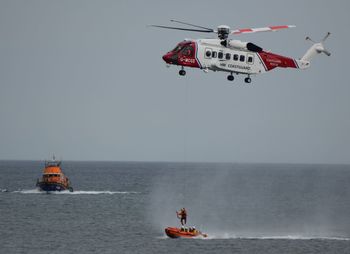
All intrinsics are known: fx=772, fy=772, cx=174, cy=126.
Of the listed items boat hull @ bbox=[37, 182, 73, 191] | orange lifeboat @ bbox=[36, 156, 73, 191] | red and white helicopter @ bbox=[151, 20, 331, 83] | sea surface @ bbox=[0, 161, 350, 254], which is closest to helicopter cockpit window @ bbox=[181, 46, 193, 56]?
red and white helicopter @ bbox=[151, 20, 331, 83]

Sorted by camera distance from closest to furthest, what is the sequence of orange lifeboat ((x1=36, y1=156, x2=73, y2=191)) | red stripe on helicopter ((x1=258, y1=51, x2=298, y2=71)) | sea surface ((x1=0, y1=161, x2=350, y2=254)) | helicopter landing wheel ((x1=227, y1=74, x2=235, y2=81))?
helicopter landing wheel ((x1=227, y1=74, x2=235, y2=81)) → red stripe on helicopter ((x1=258, y1=51, x2=298, y2=71)) → sea surface ((x1=0, y1=161, x2=350, y2=254)) → orange lifeboat ((x1=36, y1=156, x2=73, y2=191))

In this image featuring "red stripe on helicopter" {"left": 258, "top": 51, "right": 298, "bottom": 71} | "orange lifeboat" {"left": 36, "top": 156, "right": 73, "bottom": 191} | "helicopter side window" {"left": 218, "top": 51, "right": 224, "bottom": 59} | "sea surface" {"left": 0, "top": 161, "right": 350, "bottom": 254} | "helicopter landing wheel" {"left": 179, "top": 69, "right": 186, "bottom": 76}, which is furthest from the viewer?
"orange lifeboat" {"left": 36, "top": 156, "right": 73, "bottom": 191}

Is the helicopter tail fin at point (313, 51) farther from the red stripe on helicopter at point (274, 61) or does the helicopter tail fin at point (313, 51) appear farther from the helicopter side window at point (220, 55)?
the helicopter side window at point (220, 55)

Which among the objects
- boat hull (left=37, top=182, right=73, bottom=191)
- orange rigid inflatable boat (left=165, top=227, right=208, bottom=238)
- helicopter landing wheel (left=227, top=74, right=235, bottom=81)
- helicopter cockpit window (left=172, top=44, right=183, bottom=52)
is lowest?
orange rigid inflatable boat (left=165, top=227, right=208, bottom=238)

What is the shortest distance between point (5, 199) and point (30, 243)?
57042mm

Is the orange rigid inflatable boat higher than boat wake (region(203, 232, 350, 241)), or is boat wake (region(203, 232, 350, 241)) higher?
the orange rigid inflatable boat

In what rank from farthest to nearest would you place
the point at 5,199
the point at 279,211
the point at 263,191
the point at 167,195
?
the point at 263,191 → the point at 167,195 → the point at 5,199 → the point at 279,211

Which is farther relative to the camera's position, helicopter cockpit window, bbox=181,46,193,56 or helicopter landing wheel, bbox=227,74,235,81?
helicopter cockpit window, bbox=181,46,193,56

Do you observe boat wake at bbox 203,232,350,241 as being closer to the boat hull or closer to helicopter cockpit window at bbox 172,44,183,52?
helicopter cockpit window at bbox 172,44,183,52

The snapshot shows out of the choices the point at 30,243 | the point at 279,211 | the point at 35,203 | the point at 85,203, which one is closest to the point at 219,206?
the point at 279,211

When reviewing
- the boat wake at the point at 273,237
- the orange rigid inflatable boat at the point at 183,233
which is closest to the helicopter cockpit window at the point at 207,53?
the orange rigid inflatable boat at the point at 183,233

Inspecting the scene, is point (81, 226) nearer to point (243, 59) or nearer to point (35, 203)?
point (35, 203)

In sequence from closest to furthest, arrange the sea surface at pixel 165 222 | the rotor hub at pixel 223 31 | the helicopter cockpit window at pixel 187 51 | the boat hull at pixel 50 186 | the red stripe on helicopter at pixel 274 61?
the rotor hub at pixel 223 31, the helicopter cockpit window at pixel 187 51, the red stripe on helicopter at pixel 274 61, the sea surface at pixel 165 222, the boat hull at pixel 50 186

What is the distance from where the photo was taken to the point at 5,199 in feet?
438
